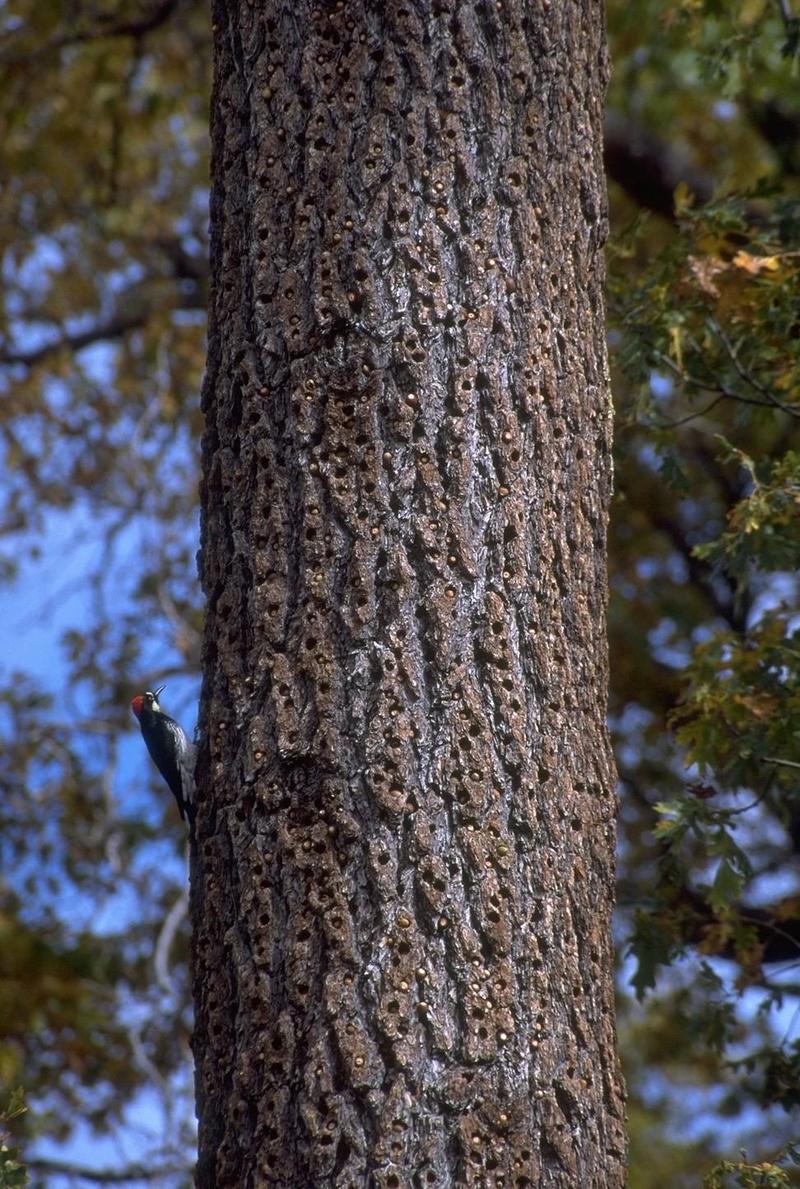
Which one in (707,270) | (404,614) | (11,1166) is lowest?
(11,1166)

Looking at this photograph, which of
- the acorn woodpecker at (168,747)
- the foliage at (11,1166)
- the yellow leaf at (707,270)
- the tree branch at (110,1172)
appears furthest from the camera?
the tree branch at (110,1172)

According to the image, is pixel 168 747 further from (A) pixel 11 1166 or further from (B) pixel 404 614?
(B) pixel 404 614

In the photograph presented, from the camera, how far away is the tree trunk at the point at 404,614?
7.37 feet

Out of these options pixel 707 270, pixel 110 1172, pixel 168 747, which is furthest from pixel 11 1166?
pixel 110 1172

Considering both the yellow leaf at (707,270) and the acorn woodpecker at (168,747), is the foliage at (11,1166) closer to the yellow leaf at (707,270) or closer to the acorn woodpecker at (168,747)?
the acorn woodpecker at (168,747)

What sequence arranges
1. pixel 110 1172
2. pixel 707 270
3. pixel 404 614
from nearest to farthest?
pixel 404 614, pixel 707 270, pixel 110 1172

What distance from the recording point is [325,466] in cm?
247

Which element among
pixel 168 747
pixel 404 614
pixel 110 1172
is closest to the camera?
pixel 404 614

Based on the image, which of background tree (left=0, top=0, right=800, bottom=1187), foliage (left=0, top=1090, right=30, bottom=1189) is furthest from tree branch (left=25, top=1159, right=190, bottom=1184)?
foliage (left=0, top=1090, right=30, bottom=1189)

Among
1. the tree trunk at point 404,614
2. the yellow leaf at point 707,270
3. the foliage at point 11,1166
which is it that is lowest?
the foliage at point 11,1166

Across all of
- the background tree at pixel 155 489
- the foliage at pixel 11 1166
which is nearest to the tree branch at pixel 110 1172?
the background tree at pixel 155 489

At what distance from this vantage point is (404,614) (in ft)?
7.84

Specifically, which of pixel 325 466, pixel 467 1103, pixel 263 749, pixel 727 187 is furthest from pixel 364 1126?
pixel 727 187

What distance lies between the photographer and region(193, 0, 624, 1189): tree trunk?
2246 mm
